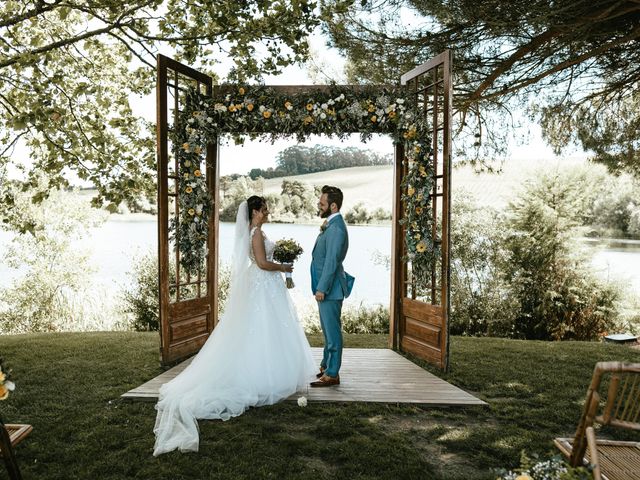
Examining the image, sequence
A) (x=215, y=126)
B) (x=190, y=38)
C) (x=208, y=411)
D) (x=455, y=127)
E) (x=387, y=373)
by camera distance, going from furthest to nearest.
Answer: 1. (x=455, y=127)
2. (x=190, y=38)
3. (x=215, y=126)
4. (x=387, y=373)
5. (x=208, y=411)

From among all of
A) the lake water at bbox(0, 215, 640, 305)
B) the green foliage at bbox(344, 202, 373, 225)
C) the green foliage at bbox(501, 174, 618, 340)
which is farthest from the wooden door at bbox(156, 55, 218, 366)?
the green foliage at bbox(501, 174, 618, 340)

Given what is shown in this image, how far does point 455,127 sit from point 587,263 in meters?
4.21

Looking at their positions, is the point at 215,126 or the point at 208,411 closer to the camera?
the point at 208,411

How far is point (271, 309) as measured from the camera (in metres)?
4.85

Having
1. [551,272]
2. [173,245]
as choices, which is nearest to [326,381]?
[173,245]

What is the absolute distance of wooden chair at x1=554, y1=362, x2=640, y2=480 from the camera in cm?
201

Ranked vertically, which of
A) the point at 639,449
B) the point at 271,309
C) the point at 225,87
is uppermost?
the point at 225,87

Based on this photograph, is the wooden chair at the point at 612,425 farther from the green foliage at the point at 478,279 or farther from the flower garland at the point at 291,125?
the green foliage at the point at 478,279

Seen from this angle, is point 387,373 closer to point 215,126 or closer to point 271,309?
point 271,309

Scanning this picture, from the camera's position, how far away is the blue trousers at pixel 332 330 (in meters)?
4.95

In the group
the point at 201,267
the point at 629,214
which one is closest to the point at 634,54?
the point at 201,267

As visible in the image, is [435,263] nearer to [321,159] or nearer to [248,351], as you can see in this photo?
[248,351]

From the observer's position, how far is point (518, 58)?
653 centimetres

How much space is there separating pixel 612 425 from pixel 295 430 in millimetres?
2348
